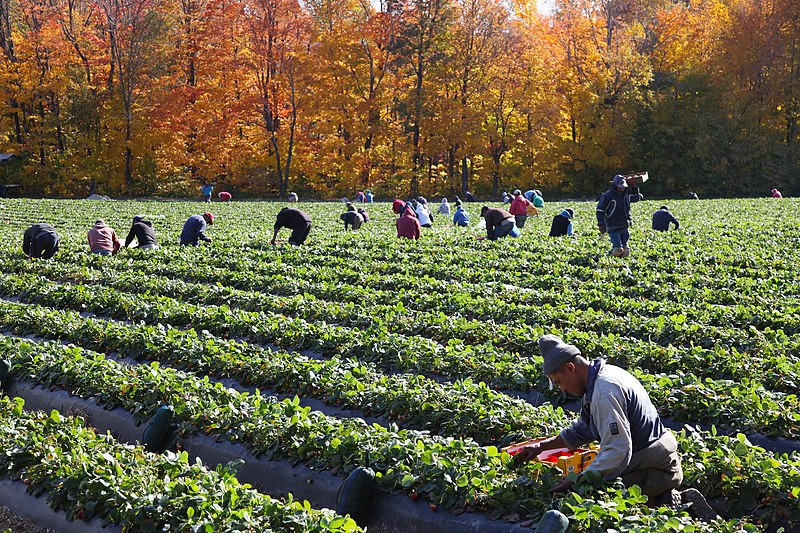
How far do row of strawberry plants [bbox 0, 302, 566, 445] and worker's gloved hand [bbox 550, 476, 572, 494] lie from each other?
1399 mm

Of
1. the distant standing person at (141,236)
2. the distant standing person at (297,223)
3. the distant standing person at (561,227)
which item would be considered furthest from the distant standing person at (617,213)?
the distant standing person at (141,236)

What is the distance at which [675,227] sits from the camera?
26.4m

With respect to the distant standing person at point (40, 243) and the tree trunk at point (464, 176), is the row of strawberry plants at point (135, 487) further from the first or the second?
the tree trunk at point (464, 176)

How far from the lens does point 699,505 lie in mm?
5840

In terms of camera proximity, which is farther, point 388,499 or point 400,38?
point 400,38

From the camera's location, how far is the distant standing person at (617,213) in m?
17.9

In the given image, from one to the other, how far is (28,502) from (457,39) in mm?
59647

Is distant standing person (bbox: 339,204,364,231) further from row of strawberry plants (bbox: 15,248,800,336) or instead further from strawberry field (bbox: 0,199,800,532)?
row of strawberry plants (bbox: 15,248,800,336)

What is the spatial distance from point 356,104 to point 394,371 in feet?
174

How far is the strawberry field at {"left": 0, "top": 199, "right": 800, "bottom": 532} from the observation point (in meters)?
6.07

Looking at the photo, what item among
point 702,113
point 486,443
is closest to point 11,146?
point 702,113

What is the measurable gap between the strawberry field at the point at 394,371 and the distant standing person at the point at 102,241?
542mm

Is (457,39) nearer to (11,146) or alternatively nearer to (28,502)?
(11,146)

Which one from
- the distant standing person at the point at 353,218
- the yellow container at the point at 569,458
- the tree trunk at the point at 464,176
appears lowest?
the yellow container at the point at 569,458
